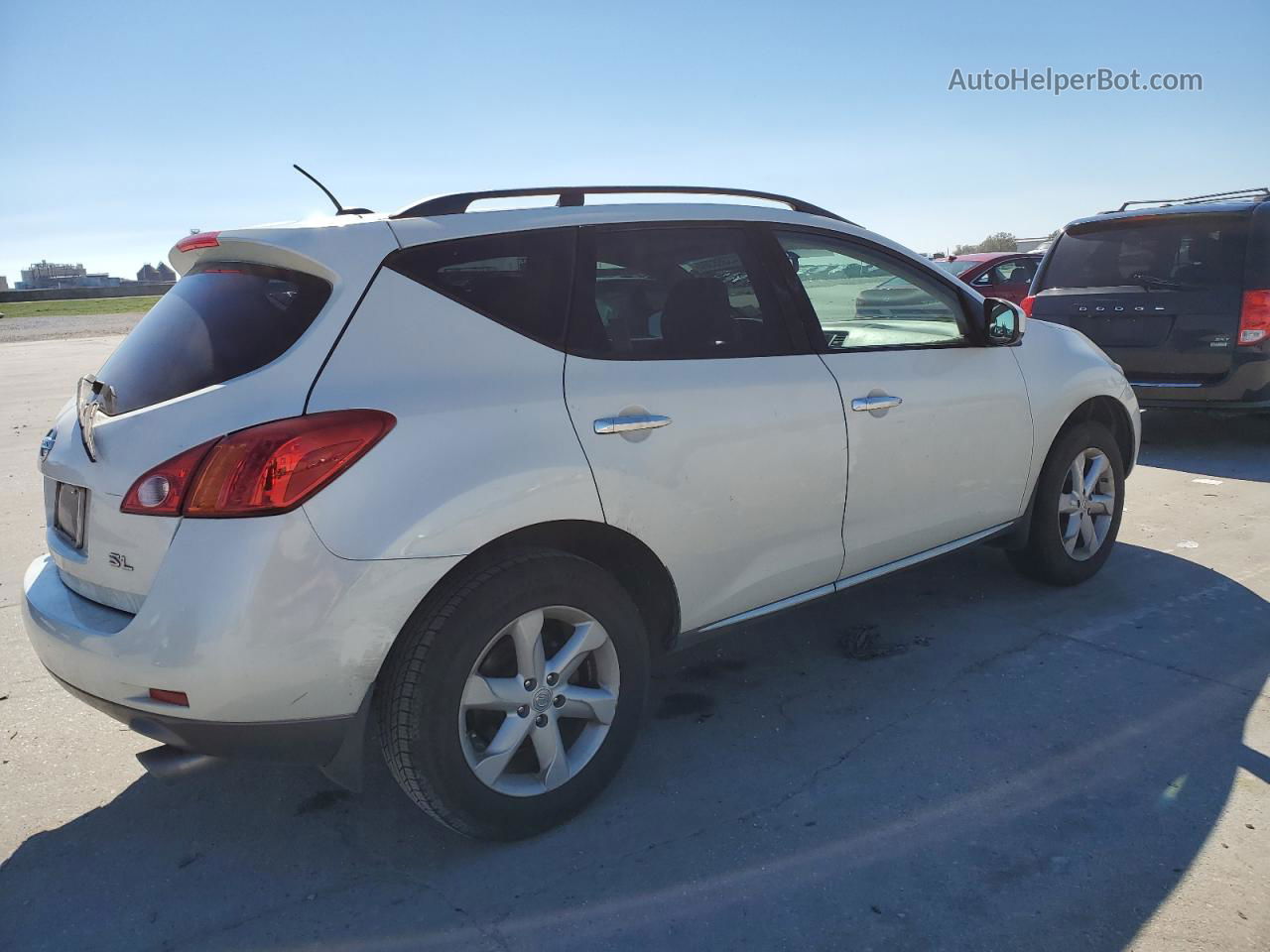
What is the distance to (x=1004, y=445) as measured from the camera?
4.00 metres

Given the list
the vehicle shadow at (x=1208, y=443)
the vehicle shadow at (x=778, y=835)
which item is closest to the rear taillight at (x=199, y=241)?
the vehicle shadow at (x=778, y=835)

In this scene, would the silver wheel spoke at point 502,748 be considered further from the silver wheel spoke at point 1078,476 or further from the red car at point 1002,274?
the red car at point 1002,274

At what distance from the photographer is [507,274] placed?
9.17 feet

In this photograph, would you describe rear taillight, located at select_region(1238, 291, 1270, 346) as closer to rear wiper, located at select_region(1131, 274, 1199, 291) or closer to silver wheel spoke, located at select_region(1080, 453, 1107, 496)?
rear wiper, located at select_region(1131, 274, 1199, 291)

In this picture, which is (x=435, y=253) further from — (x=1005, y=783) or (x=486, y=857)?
(x=1005, y=783)

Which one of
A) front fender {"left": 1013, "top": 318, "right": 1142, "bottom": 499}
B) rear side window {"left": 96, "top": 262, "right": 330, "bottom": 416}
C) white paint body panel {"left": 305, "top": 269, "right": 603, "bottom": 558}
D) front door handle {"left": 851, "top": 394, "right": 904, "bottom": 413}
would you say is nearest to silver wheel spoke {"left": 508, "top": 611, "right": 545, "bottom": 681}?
white paint body panel {"left": 305, "top": 269, "right": 603, "bottom": 558}

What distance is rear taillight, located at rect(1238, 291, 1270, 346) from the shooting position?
6.92 m

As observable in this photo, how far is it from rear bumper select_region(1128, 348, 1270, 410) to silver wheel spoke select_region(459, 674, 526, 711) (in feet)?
20.8

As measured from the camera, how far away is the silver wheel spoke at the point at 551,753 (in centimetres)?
274

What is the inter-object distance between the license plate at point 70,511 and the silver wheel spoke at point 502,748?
1222 mm

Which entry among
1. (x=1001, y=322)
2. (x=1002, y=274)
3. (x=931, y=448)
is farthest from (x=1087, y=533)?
(x=1002, y=274)

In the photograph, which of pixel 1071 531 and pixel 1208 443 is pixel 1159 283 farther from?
pixel 1071 531

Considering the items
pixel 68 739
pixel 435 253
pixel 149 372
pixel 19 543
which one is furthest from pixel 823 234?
pixel 19 543

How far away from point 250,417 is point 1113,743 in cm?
279
